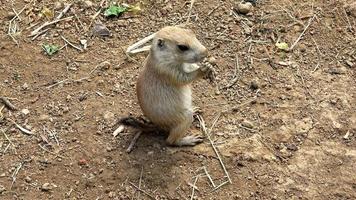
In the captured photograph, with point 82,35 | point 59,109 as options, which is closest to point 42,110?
point 59,109

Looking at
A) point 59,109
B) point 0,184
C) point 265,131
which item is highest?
point 265,131

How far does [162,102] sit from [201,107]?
0.51 metres

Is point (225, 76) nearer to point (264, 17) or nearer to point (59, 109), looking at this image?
point (264, 17)

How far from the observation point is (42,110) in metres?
4.73

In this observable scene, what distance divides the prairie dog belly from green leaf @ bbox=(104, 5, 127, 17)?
1.26 meters

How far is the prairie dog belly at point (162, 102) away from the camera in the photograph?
13.9 feet

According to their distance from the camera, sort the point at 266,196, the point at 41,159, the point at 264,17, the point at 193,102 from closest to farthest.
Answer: the point at 266,196
the point at 41,159
the point at 193,102
the point at 264,17

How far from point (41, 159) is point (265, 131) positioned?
156 cm

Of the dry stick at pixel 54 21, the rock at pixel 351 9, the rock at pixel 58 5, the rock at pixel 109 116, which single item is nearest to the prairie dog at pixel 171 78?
the rock at pixel 109 116

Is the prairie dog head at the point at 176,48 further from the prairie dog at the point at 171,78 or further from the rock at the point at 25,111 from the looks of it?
the rock at the point at 25,111

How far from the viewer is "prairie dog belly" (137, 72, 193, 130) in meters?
4.25

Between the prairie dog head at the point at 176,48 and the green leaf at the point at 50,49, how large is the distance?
1.28m

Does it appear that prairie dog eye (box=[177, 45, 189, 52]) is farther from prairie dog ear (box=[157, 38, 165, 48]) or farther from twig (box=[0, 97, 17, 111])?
twig (box=[0, 97, 17, 111])

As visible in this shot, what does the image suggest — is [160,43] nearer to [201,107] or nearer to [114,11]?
[201,107]
